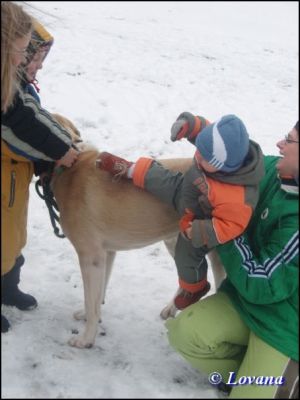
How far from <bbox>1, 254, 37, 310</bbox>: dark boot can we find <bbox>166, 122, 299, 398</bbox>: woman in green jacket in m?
0.96

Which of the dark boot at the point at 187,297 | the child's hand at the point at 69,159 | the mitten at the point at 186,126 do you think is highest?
the mitten at the point at 186,126

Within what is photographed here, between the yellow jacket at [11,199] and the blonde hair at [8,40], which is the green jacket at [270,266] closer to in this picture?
the yellow jacket at [11,199]

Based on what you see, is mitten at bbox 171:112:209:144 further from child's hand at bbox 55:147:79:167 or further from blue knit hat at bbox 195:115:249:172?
child's hand at bbox 55:147:79:167

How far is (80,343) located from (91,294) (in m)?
0.29

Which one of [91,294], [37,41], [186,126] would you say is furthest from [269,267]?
[37,41]

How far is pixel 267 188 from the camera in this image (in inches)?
99.4

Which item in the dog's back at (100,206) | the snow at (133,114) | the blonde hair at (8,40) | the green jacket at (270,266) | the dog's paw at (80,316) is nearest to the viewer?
the blonde hair at (8,40)

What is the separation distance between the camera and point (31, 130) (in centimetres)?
229

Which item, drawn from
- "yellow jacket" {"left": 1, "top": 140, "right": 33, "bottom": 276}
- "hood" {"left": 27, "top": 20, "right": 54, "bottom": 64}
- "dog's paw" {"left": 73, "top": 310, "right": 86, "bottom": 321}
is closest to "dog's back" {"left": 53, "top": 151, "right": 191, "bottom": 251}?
"yellow jacket" {"left": 1, "top": 140, "right": 33, "bottom": 276}

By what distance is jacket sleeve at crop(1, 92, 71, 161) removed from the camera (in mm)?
2244

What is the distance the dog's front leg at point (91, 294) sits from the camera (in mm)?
2762

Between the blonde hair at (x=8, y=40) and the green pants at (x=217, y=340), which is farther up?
the blonde hair at (x=8, y=40)

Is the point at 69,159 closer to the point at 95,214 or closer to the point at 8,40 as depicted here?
the point at 95,214

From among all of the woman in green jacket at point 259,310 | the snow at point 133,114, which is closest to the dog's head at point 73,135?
the snow at point 133,114
